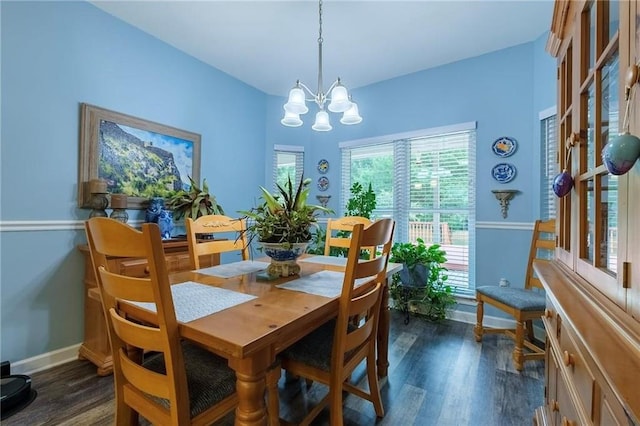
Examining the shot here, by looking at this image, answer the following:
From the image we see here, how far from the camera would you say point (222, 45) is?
2.81 meters

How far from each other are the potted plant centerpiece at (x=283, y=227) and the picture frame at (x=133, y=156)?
5.15ft

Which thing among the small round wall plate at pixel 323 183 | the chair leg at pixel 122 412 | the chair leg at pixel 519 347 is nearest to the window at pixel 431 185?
the small round wall plate at pixel 323 183

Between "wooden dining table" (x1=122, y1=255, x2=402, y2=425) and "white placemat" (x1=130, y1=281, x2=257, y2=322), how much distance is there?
2 cm

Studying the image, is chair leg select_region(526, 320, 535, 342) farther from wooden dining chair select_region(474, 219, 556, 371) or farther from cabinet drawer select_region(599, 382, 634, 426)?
cabinet drawer select_region(599, 382, 634, 426)

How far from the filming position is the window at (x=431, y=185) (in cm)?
304

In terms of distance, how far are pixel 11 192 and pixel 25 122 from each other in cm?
48

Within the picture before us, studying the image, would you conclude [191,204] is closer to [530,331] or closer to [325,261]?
[325,261]

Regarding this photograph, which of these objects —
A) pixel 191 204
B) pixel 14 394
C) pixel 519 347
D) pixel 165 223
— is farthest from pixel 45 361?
pixel 519 347

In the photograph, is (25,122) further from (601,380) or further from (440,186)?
(440,186)

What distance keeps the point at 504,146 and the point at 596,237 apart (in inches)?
89.7

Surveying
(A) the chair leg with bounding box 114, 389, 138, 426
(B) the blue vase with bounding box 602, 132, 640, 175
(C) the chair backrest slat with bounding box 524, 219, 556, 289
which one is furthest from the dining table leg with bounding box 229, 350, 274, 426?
(C) the chair backrest slat with bounding box 524, 219, 556, 289

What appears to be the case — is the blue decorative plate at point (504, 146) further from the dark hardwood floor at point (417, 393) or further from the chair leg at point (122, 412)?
the chair leg at point (122, 412)

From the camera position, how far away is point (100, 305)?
213 cm

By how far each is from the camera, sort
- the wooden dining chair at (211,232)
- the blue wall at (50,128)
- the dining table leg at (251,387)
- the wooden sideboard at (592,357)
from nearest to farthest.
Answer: the wooden sideboard at (592,357) < the dining table leg at (251,387) < the wooden dining chair at (211,232) < the blue wall at (50,128)
